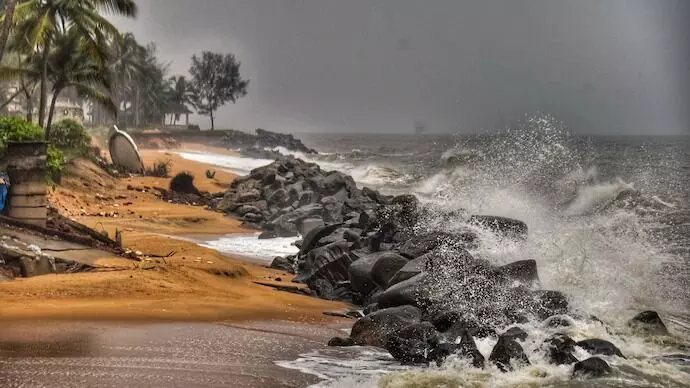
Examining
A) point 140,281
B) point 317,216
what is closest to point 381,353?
point 140,281

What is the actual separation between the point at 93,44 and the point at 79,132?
285 inches

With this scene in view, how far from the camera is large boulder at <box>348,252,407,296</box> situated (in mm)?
11188

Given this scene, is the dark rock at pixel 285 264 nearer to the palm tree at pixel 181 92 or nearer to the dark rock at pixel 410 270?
the dark rock at pixel 410 270

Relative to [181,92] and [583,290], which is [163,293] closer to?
[583,290]

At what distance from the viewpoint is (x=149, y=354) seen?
269 inches

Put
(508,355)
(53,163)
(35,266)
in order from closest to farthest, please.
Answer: (508,355) → (35,266) → (53,163)

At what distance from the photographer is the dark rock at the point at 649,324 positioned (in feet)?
28.8

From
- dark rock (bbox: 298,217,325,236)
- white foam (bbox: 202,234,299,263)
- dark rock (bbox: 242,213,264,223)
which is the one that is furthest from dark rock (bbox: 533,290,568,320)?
dark rock (bbox: 242,213,264,223)

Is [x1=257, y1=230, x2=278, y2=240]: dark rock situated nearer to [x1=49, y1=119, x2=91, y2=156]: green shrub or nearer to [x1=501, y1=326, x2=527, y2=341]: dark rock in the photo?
[x1=49, y1=119, x2=91, y2=156]: green shrub

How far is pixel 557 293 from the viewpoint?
9.39 meters

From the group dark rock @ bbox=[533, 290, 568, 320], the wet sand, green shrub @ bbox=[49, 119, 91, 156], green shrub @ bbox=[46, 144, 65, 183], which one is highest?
green shrub @ bbox=[49, 119, 91, 156]

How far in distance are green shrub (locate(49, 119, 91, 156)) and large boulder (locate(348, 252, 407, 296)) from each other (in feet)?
63.5

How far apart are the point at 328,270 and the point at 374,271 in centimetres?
Result: 149

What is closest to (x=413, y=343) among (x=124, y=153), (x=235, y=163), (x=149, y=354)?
(x=149, y=354)
